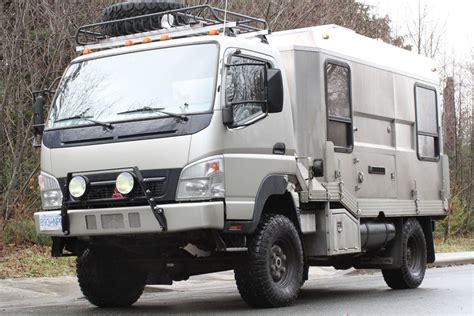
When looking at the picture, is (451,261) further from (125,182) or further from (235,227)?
(125,182)

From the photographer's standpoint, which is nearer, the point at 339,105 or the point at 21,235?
the point at 339,105

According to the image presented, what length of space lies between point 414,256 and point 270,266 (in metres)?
4.31

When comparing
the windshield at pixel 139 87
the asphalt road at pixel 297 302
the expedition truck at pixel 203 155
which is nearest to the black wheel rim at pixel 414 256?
the asphalt road at pixel 297 302

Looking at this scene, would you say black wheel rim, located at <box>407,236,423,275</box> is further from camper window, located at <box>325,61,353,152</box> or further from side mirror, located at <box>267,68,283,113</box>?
side mirror, located at <box>267,68,283,113</box>

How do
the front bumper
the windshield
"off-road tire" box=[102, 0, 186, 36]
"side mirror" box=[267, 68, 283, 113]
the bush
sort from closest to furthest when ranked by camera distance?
the front bumper, the windshield, "side mirror" box=[267, 68, 283, 113], "off-road tire" box=[102, 0, 186, 36], the bush

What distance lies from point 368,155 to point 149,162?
3830 millimetres

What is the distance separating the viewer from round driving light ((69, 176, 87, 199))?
26.8 ft

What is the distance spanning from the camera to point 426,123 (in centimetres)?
1244

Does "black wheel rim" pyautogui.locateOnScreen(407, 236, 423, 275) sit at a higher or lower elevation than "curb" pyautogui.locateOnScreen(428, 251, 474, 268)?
higher

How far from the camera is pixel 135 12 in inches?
369

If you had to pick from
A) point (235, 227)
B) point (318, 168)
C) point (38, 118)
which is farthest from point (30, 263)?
point (235, 227)

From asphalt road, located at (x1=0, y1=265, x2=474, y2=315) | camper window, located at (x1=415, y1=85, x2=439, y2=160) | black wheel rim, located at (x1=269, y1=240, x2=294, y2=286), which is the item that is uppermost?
camper window, located at (x1=415, y1=85, x2=439, y2=160)

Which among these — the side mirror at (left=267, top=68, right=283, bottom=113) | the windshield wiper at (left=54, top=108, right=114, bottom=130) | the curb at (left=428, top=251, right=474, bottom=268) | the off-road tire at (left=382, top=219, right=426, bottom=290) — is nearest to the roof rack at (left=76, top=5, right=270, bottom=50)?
the side mirror at (left=267, top=68, right=283, bottom=113)

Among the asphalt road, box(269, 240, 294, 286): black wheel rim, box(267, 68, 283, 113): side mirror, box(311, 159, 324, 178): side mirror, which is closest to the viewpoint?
box(267, 68, 283, 113): side mirror
